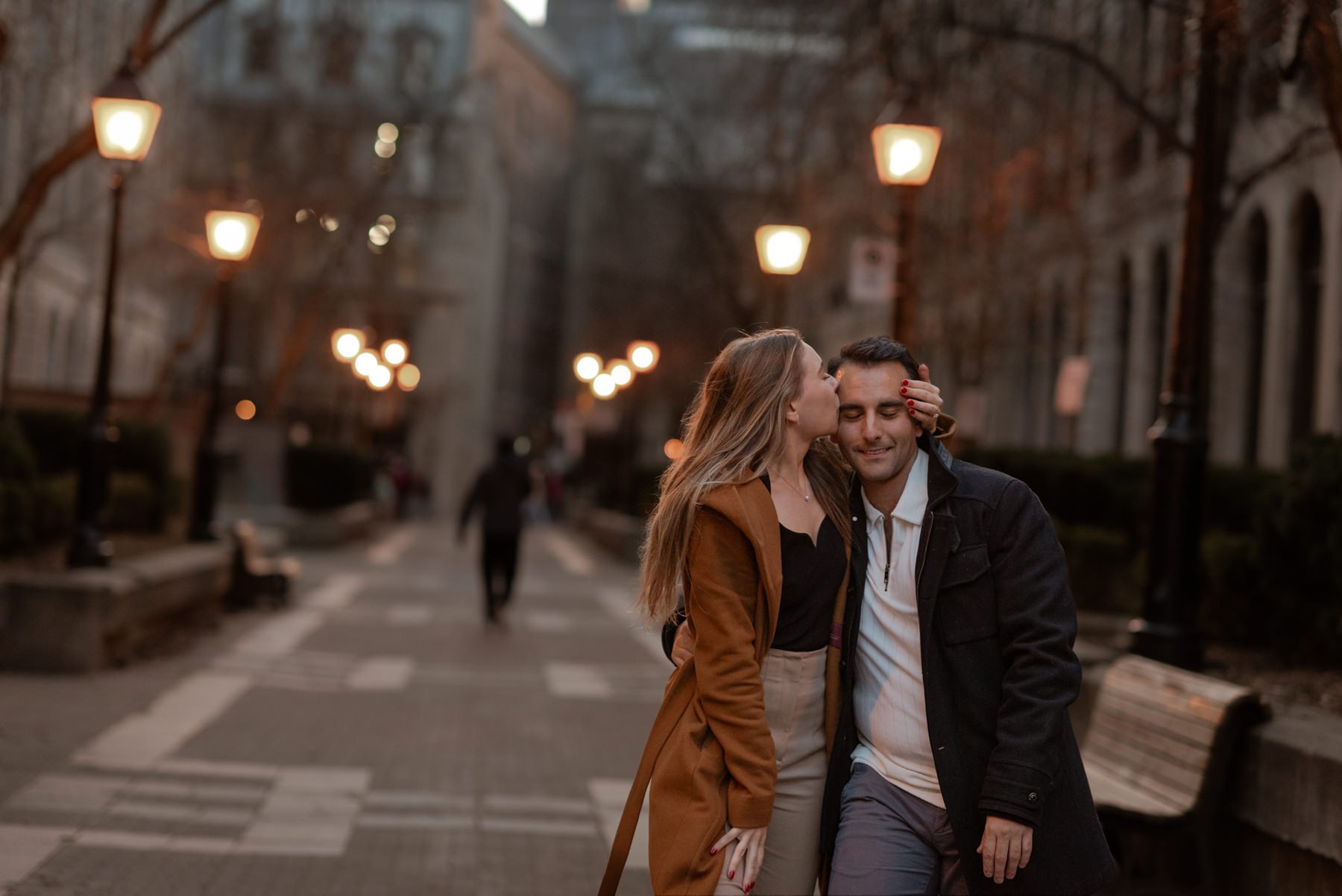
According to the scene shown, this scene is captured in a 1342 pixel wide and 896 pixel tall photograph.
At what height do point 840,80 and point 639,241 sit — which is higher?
point 639,241

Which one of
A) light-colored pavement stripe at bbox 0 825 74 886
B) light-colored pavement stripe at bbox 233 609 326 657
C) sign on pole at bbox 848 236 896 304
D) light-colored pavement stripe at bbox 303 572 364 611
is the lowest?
light-colored pavement stripe at bbox 303 572 364 611

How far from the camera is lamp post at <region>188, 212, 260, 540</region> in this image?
17.4 metres

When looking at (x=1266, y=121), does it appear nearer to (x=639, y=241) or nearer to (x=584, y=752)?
(x=584, y=752)

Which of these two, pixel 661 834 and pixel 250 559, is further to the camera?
pixel 250 559

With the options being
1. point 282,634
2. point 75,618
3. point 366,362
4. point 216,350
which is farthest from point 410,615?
point 366,362

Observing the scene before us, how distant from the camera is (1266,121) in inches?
893

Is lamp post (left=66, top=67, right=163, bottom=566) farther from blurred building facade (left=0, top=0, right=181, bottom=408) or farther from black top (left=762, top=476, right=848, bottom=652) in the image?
black top (left=762, top=476, right=848, bottom=652)

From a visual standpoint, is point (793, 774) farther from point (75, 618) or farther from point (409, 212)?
point (409, 212)

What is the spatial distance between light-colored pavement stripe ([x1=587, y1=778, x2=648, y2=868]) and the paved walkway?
0.02m

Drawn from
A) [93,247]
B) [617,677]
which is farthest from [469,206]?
[617,677]

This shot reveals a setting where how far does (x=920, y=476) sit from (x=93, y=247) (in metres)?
40.1

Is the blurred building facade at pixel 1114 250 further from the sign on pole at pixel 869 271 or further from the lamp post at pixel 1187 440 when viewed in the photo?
the lamp post at pixel 1187 440

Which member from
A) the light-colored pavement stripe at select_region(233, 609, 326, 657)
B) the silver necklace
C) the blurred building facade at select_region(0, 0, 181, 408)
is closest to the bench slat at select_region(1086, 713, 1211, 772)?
the silver necklace

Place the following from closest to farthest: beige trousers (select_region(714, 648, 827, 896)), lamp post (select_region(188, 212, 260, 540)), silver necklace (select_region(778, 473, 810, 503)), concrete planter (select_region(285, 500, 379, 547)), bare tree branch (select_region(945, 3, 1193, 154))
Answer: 1. beige trousers (select_region(714, 648, 827, 896))
2. silver necklace (select_region(778, 473, 810, 503))
3. bare tree branch (select_region(945, 3, 1193, 154))
4. lamp post (select_region(188, 212, 260, 540))
5. concrete planter (select_region(285, 500, 379, 547))
